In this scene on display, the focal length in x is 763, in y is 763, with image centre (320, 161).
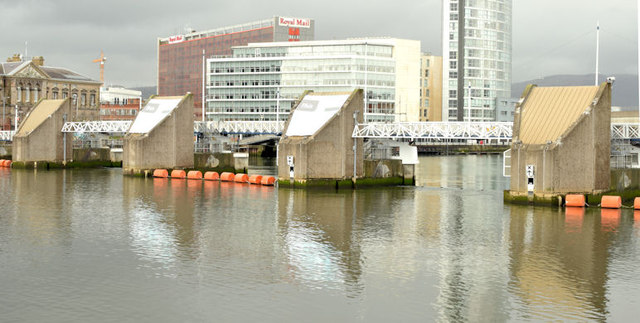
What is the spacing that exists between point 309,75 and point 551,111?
12627 cm

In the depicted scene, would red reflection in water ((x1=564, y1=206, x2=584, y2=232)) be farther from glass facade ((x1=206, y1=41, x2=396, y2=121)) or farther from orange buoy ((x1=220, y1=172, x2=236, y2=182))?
glass facade ((x1=206, y1=41, x2=396, y2=121))

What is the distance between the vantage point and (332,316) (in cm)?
2877

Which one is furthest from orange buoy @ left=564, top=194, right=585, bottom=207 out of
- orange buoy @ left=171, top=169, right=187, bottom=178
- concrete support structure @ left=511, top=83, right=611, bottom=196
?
orange buoy @ left=171, top=169, right=187, bottom=178

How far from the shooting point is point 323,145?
7781 cm

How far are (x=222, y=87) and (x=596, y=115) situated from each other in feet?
467

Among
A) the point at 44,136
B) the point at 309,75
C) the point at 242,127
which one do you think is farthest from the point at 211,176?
the point at 309,75

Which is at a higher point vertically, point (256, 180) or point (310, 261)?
point (256, 180)

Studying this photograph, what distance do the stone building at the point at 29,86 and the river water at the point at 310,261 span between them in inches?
4790

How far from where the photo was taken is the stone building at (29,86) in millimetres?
179250

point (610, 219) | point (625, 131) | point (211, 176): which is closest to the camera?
point (610, 219)

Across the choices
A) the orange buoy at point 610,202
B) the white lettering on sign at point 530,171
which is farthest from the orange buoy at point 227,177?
the orange buoy at point 610,202

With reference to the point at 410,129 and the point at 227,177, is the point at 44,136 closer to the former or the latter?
the point at 227,177

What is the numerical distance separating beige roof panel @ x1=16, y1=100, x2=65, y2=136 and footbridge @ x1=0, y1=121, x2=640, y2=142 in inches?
148

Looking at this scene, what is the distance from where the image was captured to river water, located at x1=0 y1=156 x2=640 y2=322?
2973cm
